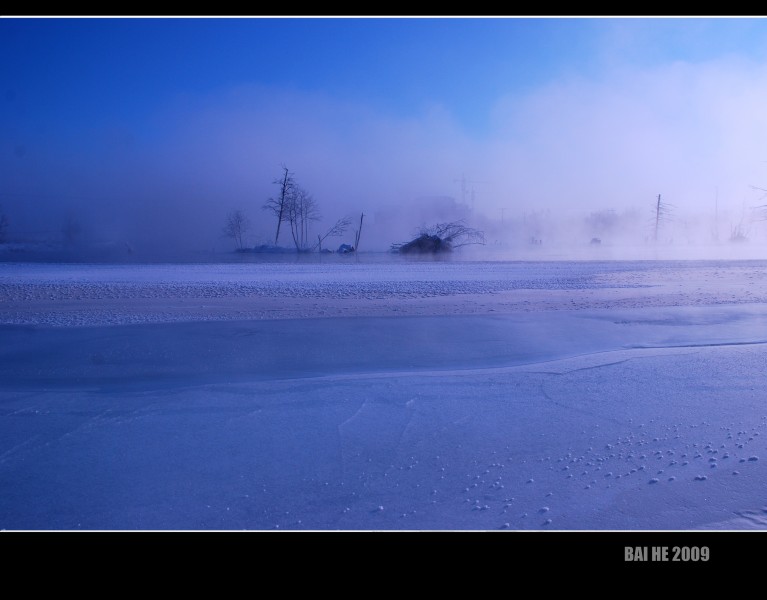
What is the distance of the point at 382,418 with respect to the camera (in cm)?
438

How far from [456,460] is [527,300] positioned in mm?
8161

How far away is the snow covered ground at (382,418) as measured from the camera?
2.98m

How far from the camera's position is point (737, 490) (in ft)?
10.1

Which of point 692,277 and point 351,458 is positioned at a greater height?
point 692,277

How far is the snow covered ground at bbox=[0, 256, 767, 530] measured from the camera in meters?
2.98

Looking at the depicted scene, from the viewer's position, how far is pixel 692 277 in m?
16.3

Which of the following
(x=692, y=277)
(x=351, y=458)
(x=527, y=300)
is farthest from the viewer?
(x=692, y=277)

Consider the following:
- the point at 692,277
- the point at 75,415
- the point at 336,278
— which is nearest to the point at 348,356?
the point at 75,415
